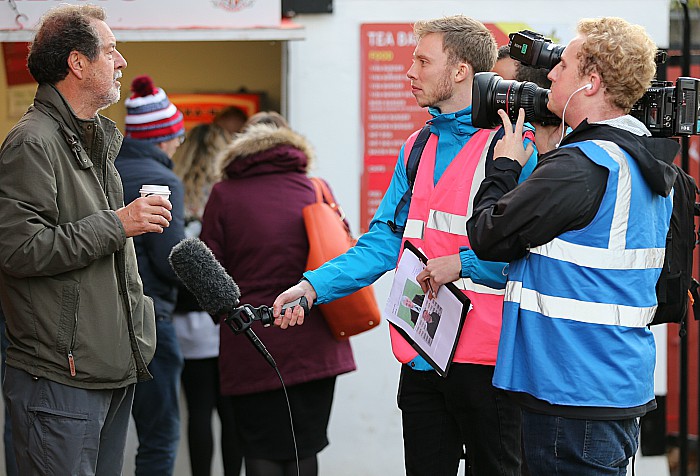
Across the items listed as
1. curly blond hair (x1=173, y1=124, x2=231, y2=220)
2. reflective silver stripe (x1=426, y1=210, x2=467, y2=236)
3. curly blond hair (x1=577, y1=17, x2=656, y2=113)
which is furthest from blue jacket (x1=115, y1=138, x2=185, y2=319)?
curly blond hair (x1=577, y1=17, x2=656, y2=113)

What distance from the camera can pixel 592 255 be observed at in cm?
283

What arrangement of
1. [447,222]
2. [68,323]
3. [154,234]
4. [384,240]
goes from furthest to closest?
1. [154,234]
2. [384,240]
3. [447,222]
4. [68,323]

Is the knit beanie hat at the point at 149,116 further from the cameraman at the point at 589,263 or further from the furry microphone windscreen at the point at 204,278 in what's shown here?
the cameraman at the point at 589,263

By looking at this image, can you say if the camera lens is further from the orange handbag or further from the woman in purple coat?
the woman in purple coat

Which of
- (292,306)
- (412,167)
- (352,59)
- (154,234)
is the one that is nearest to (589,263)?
(412,167)

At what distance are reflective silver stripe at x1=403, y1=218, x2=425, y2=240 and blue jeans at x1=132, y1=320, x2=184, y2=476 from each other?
1710 mm

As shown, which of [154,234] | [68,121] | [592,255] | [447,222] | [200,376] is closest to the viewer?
[592,255]

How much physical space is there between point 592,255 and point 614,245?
7 centimetres

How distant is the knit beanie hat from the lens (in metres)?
5.05

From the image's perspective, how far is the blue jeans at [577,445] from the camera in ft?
9.39

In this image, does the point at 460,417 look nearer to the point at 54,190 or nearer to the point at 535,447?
the point at 535,447

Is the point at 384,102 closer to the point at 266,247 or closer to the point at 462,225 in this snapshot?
the point at 266,247

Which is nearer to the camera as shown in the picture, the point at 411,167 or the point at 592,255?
the point at 592,255

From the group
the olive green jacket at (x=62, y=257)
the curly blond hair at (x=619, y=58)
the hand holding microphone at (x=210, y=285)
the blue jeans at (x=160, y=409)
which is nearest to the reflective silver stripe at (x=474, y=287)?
the hand holding microphone at (x=210, y=285)
